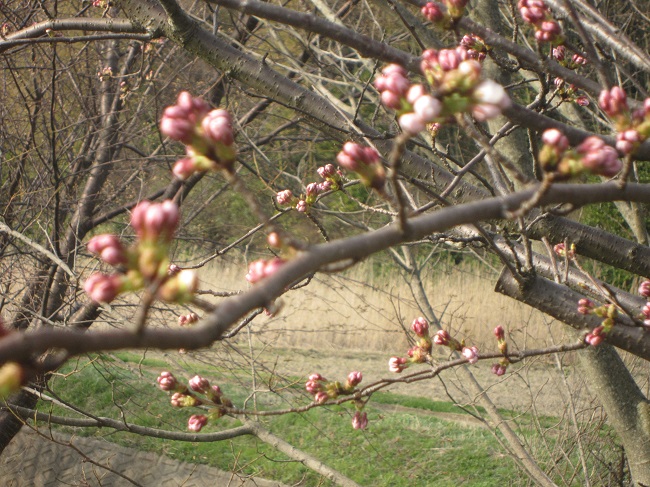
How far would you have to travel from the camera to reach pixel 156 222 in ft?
2.01

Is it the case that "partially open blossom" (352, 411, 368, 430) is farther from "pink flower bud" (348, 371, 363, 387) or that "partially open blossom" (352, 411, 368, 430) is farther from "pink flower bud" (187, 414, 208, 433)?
"pink flower bud" (187, 414, 208, 433)

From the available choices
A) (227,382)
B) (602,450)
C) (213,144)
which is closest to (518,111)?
(213,144)

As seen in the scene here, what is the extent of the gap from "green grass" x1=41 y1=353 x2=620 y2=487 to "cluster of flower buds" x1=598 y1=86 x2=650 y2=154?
3.65 m

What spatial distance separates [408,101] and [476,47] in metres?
0.91

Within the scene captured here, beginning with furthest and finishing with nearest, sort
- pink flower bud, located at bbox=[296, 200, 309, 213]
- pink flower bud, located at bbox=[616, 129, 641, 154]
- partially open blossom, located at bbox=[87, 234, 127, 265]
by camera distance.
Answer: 1. pink flower bud, located at bbox=[296, 200, 309, 213]
2. pink flower bud, located at bbox=[616, 129, 641, 154]
3. partially open blossom, located at bbox=[87, 234, 127, 265]

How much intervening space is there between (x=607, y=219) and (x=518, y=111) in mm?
7649

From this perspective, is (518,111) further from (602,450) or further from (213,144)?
(602,450)

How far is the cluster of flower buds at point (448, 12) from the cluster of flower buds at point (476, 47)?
0.34 metres

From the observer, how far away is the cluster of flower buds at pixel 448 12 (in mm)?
1206

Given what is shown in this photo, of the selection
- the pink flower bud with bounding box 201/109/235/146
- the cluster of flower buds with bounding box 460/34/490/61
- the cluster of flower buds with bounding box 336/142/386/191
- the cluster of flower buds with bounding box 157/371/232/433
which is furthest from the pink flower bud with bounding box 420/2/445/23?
the cluster of flower buds with bounding box 157/371/232/433

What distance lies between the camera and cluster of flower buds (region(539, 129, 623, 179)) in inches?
29.6

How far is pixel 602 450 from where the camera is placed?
14.4 feet

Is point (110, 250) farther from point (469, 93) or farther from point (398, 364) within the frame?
point (398, 364)

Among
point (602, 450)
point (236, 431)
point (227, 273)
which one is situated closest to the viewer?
point (236, 431)
